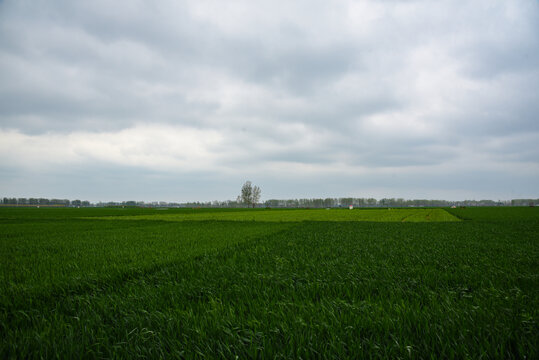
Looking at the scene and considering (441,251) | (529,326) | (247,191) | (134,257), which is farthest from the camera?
(247,191)

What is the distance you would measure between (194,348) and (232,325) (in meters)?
0.75

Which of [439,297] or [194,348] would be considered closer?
[194,348]

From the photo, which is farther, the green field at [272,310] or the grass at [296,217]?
the grass at [296,217]

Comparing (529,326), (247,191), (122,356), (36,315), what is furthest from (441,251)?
(247,191)

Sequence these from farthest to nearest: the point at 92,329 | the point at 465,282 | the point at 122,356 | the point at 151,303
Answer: the point at 465,282, the point at 151,303, the point at 92,329, the point at 122,356

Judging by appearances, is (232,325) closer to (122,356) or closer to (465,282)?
(122,356)

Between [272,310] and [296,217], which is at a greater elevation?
[272,310]

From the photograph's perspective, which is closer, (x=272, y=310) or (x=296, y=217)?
(x=272, y=310)

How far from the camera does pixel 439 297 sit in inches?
203

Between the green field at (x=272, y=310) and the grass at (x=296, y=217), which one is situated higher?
the green field at (x=272, y=310)

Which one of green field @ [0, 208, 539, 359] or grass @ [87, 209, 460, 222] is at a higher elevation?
green field @ [0, 208, 539, 359]

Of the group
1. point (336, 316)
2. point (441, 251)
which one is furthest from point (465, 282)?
point (441, 251)

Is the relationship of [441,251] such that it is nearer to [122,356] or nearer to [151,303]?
[151,303]

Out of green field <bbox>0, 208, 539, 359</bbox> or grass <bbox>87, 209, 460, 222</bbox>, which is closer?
green field <bbox>0, 208, 539, 359</bbox>
